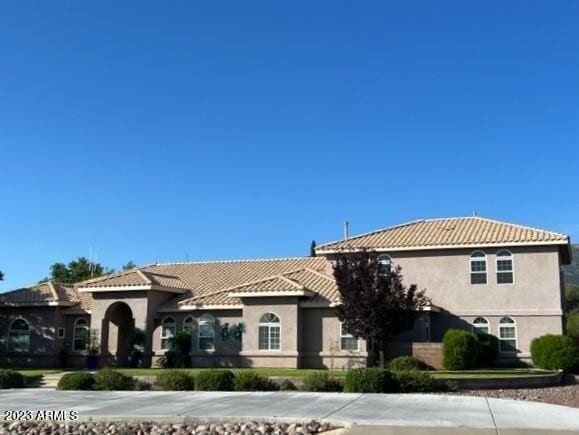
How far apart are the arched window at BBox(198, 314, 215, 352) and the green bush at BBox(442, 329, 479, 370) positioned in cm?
1132

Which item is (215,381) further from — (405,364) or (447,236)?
(447,236)

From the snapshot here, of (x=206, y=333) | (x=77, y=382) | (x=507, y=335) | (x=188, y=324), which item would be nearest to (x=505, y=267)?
(x=507, y=335)

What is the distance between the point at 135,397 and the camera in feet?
66.1

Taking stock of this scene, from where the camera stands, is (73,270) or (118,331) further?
(73,270)

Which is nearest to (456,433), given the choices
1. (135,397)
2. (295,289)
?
(135,397)

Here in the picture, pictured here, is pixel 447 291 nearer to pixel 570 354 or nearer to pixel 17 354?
pixel 570 354

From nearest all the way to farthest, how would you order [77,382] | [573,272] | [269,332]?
[77,382], [269,332], [573,272]

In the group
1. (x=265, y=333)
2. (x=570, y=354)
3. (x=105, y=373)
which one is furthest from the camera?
(x=265, y=333)

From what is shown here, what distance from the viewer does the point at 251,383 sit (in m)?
22.3

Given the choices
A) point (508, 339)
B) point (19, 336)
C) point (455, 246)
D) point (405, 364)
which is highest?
point (455, 246)

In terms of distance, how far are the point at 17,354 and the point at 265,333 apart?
49.6 feet

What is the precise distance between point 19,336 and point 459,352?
24.1m

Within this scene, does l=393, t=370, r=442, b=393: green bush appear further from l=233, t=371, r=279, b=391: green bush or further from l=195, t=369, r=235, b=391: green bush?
l=195, t=369, r=235, b=391: green bush

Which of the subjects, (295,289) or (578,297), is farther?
(578,297)
